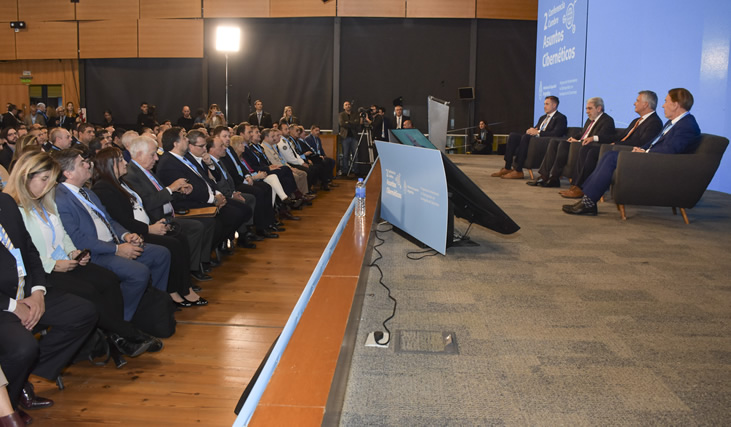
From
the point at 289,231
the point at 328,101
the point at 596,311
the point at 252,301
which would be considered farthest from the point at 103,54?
the point at 596,311

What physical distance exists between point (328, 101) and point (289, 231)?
23.5 ft

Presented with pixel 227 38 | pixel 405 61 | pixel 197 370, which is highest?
pixel 227 38

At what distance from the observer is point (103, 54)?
13.0 m

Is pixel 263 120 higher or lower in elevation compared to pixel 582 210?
higher

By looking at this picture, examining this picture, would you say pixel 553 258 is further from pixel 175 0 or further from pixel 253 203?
pixel 175 0

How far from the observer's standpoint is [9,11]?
43.6 feet

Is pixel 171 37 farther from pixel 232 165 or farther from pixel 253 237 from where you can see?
pixel 253 237

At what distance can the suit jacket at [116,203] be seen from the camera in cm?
336

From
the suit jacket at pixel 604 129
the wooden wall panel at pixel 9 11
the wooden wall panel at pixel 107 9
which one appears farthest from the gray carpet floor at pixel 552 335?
the wooden wall panel at pixel 9 11

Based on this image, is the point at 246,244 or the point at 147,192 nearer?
the point at 147,192

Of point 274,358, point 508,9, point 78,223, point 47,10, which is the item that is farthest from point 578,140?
point 47,10

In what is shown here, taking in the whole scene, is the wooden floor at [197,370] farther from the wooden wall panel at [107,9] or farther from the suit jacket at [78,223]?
the wooden wall panel at [107,9]

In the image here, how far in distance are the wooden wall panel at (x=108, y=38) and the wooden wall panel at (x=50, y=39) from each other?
0.73 feet

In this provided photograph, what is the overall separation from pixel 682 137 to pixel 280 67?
31.1 ft
